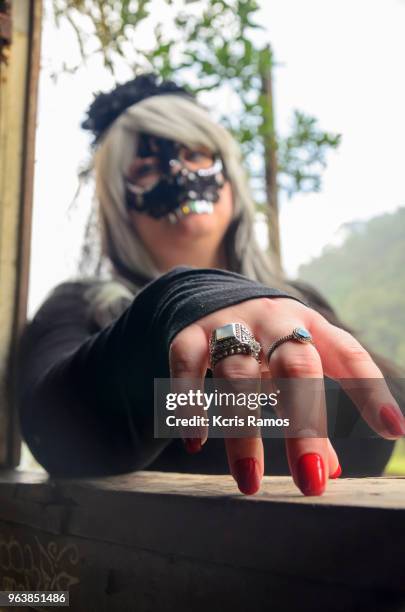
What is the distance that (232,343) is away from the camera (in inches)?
12.1

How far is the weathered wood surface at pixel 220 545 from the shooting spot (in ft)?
0.82

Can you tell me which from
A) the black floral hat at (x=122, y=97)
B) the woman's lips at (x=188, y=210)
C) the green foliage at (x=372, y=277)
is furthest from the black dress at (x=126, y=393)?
the green foliage at (x=372, y=277)

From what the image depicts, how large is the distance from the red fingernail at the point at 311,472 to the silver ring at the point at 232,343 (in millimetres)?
62

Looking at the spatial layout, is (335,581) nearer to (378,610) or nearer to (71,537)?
(378,610)

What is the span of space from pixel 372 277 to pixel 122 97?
6.98 metres

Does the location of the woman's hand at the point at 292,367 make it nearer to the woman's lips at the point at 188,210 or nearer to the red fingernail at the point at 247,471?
the red fingernail at the point at 247,471

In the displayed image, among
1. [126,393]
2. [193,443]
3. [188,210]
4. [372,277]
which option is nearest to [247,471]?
[193,443]

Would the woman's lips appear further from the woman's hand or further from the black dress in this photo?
the woman's hand

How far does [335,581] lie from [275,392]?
0.09 m

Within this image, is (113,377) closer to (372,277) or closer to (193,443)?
(193,443)

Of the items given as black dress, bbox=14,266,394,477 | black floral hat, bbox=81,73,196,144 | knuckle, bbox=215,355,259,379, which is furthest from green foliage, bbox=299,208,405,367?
knuckle, bbox=215,355,259,379

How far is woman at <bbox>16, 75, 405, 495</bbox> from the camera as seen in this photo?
305 millimetres

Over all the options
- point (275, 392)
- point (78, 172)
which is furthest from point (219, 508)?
point (78, 172)

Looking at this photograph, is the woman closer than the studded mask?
Yes
